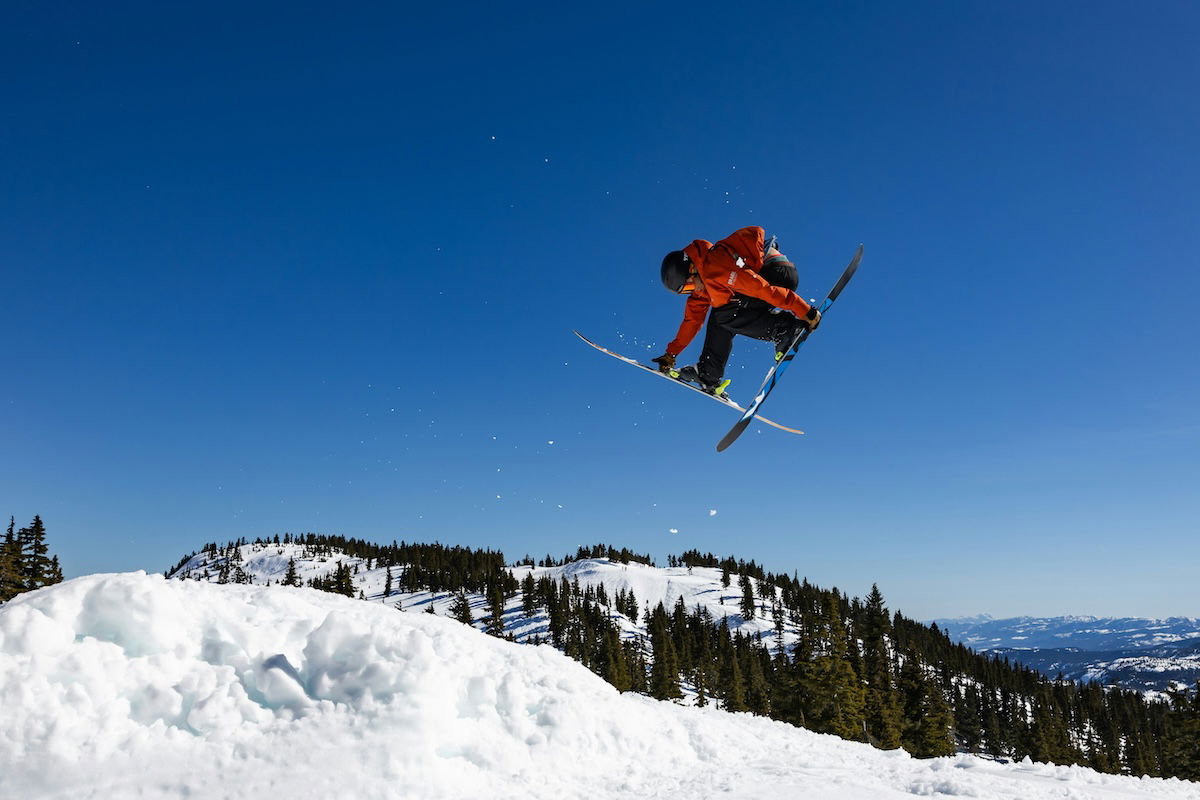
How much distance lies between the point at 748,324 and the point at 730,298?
0.75 meters

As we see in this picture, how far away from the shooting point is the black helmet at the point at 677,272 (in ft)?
30.2

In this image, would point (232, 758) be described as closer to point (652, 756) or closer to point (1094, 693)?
point (652, 756)

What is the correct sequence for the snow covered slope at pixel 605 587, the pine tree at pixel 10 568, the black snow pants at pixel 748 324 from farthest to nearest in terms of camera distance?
the snow covered slope at pixel 605 587 → the pine tree at pixel 10 568 → the black snow pants at pixel 748 324

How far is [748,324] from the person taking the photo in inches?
399

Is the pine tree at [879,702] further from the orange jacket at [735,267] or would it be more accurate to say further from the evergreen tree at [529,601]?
the evergreen tree at [529,601]

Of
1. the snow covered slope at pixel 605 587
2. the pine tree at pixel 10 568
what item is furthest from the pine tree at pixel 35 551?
the snow covered slope at pixel 605 587

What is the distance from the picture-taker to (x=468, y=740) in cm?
962

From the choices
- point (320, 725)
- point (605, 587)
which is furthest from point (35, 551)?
point (605, 587)

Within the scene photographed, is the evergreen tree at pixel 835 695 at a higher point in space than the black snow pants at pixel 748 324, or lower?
lower

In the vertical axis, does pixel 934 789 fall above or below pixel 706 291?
below

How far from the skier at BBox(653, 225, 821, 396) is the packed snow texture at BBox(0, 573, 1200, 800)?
21.0 ft

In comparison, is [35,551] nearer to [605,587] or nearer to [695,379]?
[695,379]

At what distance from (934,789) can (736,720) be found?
6769 mm

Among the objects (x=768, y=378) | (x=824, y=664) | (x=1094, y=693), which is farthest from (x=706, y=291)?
(x=1094, y=693)
